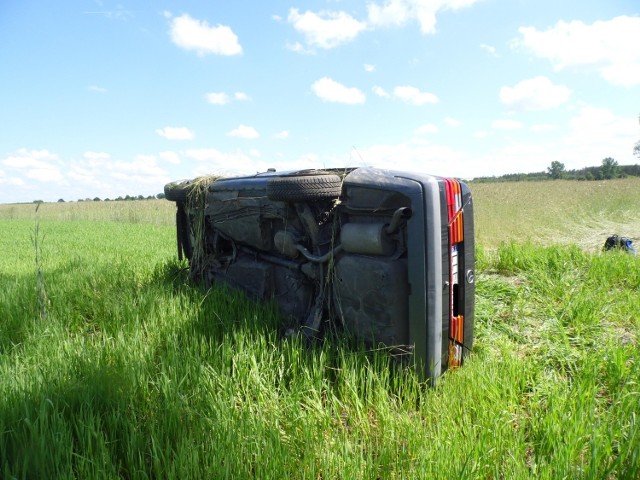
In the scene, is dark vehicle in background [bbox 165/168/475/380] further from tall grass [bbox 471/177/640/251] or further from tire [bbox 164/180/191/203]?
tall grass [bbox 471/177/640/251]

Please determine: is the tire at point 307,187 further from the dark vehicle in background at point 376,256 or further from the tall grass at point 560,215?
the tall grass at point 560,215

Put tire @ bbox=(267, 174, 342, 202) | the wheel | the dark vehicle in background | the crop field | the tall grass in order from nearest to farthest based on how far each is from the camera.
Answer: the crop field
the dark vehicle in background
tire @ bbox=(267, 174, 342, 202)
the wheel
the tall grass

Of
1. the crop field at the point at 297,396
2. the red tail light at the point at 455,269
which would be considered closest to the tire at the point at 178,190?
the crop field at the point at 297,396

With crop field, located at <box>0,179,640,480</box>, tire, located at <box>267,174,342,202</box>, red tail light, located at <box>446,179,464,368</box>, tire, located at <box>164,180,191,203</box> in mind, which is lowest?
crop field, located at <box>0,179,640,480</box>

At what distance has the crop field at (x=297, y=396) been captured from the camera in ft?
4.69

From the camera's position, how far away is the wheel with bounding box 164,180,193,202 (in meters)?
3.97

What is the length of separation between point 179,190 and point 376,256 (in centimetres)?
262

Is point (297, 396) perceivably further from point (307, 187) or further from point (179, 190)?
point (179, 190)

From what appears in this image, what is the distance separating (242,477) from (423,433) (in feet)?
2.43

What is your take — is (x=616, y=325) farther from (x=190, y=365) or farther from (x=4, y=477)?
(x=4, y=477)

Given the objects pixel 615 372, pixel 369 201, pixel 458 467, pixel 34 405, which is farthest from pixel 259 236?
pixel 615 372

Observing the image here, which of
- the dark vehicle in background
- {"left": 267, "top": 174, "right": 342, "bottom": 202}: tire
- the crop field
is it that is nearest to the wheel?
the crop field

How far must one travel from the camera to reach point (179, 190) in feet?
13.2

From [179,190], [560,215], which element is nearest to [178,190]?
[179,190]
